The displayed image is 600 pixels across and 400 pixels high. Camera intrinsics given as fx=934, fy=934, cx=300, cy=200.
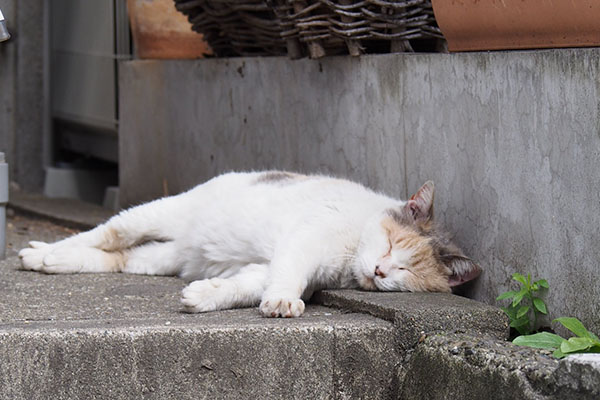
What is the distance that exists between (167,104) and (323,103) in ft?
5.95

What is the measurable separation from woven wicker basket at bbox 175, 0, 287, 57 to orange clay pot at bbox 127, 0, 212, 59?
0.41 metres

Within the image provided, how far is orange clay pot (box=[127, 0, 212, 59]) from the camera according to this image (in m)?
6.05

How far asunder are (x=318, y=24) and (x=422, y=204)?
1113mm

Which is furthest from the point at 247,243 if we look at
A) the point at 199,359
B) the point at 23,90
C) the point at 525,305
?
the point at 23,90

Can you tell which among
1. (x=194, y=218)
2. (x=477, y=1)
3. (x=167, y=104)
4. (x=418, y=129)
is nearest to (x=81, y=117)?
(x=167, y=104)

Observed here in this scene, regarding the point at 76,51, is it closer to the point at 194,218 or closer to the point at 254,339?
the point at 194,218

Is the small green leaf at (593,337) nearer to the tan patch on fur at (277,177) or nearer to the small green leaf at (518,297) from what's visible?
the small green leaf at (518,297)

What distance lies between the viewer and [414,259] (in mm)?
3555

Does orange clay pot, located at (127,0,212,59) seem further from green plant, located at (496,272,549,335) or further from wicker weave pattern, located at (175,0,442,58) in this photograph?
green plant, located at (496,272,549,335)

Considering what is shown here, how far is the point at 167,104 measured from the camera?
6148mm

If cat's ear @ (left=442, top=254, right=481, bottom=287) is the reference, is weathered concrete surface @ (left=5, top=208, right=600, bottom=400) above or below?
below

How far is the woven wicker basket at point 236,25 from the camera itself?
4977 millimetres

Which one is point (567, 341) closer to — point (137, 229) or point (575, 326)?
point (575, 326)

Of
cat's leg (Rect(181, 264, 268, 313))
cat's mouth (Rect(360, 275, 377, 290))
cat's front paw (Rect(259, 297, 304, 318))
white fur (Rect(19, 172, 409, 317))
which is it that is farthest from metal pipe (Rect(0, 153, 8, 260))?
cat's mouth (Rect(360, 275, 377, 290))
